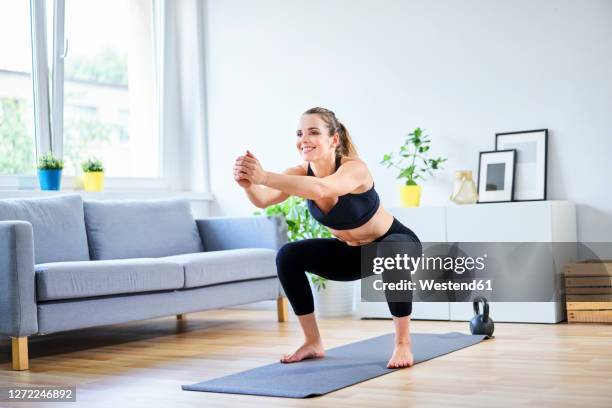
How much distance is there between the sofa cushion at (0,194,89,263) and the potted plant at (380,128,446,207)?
1850 millimetres

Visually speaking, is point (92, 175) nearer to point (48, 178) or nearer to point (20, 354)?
point (48, 178)

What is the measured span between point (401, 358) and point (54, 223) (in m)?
2.04

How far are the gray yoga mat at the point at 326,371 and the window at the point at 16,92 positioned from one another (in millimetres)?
2395

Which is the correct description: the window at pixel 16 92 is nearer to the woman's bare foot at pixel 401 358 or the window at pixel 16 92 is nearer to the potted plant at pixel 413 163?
the potted plant at pixel 413 163

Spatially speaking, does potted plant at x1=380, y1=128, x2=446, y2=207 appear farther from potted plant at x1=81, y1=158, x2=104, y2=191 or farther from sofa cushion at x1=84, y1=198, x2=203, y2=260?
potted plant at x1=81, y1=158, x2=104, y2=191

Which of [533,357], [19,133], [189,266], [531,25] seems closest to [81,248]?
[189,266]

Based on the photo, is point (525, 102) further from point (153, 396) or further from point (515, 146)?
point (153, 396)

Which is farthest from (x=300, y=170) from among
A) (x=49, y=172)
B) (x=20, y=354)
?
(x=49, y=172)

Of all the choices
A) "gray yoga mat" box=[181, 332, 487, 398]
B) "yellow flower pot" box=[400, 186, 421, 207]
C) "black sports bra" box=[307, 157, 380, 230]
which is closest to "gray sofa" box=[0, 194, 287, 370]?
"yellow flower pot" box=[400, 186, 421, 207]

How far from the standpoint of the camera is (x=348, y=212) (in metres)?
3.13

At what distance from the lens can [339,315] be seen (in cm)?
513

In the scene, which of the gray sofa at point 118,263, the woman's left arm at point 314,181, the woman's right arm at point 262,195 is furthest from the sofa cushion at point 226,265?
the woman's left arm at point 314,181

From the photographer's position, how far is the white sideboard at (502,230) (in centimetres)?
436

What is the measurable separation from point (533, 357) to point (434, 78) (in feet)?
7.31
